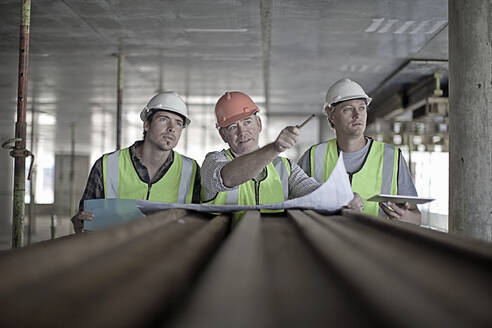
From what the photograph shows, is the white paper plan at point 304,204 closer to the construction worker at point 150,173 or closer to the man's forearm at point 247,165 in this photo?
the man's forearm at point 247,165

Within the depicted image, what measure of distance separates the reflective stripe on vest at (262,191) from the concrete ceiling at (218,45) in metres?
3.73

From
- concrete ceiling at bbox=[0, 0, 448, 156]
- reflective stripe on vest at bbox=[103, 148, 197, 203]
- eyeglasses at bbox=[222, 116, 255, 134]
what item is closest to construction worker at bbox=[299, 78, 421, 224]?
eyeglasses at bbox=[222, 116, 255, 134]

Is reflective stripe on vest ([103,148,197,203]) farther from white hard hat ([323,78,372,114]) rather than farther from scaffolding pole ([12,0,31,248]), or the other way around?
white hard hat ([323,78,372,114])

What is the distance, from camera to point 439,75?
1067cm

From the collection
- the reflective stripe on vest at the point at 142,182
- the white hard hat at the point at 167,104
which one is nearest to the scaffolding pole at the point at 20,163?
the reflective stripe on vest at the point at 142,182

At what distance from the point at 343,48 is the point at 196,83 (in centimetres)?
427

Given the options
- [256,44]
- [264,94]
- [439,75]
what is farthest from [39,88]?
[439,75]

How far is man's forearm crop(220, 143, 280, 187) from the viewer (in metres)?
3.04

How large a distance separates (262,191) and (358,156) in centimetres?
130

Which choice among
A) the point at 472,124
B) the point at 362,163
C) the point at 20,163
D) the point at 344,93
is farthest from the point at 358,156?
the point at 20,163

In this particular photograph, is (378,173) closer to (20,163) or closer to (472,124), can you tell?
(472,124)

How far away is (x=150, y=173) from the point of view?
15.5ft

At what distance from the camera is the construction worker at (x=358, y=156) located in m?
4.60

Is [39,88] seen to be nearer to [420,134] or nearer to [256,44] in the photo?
[256,44]
